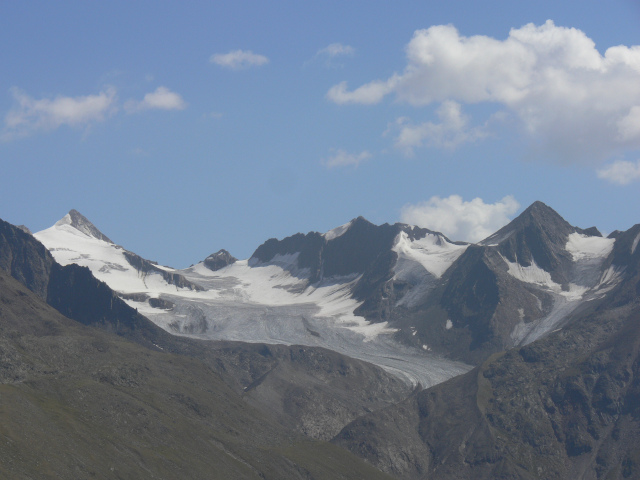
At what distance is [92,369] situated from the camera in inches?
7820

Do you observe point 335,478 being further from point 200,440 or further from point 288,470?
point 200,440

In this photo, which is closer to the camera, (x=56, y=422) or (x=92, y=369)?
(x=56, y=422)

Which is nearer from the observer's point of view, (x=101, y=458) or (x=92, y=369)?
(x=101, y=458)

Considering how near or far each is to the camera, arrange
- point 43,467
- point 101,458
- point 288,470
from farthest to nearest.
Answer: point 288,470 → point 101,458 → point 43,467

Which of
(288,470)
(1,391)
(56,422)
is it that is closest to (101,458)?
(56,422)

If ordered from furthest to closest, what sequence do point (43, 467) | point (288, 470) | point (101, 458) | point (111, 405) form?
1. point (288, 470)
2. point (111, 405)
3. point (101, 458)
4. point (43, 467)

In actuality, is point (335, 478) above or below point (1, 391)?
below

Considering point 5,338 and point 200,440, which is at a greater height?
point 5,338

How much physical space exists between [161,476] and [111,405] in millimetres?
23047

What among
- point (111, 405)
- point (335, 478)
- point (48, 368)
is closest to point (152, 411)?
point (111, 405)

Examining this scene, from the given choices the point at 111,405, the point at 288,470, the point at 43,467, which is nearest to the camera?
the point at 43,467

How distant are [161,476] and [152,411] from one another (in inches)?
1079

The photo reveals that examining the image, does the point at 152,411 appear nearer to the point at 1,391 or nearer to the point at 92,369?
the point at 92,369

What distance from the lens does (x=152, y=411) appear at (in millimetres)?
183250
